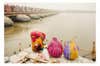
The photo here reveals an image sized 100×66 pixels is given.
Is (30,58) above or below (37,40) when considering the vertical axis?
below

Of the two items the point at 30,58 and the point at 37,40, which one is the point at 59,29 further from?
the point at 30,58

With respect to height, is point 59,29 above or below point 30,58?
above

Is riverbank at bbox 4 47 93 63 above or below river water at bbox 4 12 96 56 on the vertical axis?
below

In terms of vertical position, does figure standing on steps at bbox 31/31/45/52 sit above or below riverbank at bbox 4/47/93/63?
above

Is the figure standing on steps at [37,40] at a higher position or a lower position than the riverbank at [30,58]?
higher

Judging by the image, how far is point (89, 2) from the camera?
67.2 inches

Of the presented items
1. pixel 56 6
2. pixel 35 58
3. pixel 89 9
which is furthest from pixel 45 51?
pixel 89 9

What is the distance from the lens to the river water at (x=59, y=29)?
1.71m

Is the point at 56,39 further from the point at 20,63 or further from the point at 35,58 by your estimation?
the point at 20,63

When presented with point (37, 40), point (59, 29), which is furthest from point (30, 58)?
point (59, 29)

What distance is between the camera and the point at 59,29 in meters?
1.71

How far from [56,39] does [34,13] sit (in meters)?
0.29

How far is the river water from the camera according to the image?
5.59ft

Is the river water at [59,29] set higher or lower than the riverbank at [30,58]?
higher
